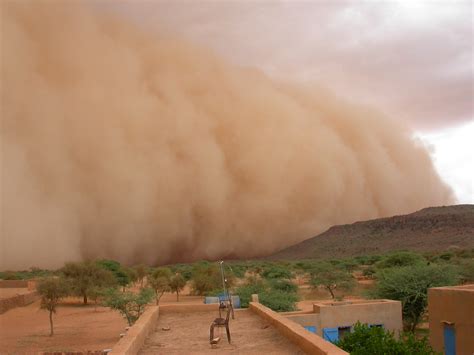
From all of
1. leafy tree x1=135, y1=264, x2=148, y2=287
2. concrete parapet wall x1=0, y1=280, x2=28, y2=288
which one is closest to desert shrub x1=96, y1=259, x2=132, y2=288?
leafy tree x1=135, y1=264, x2=148, y2=287

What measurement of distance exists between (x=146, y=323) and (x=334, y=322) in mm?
7409

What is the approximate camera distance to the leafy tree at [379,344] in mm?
9117

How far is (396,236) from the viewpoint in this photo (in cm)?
5641

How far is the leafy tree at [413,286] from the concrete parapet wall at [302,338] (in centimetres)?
995

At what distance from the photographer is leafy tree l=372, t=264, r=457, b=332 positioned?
1806cm

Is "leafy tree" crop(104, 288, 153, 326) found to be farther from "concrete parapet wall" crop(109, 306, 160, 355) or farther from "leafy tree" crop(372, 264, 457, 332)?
"concrete parapet wall" crop(109, 306, 160, 355)

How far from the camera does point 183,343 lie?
7.68m

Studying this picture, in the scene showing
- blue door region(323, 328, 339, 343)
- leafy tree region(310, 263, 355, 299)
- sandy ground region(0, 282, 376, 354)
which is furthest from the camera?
leafy tree region(310, 263, 355, 299)

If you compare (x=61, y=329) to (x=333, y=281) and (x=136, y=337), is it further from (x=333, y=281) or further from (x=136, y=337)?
(x=136, y=337)

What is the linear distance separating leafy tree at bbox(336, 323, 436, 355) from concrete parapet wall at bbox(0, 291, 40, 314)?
16982 mm

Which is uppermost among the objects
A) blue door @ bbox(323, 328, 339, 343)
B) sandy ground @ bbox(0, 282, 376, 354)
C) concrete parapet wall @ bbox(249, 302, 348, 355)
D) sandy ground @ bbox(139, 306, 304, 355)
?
concrete parapet wall @ bbox(249, 302, 348, 355)

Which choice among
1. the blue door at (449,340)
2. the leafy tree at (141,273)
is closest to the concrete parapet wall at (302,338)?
the blue door at (449,340)

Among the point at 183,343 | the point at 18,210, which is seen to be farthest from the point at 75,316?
the point at 18,210

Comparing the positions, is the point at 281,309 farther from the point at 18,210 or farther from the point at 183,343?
the point at 18,210
